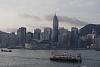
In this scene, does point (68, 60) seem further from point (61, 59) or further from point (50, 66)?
point (50, 66)

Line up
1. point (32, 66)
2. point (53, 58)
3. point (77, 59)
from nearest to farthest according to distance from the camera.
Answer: point (32, 66)
point (77, 59)
point (53, 58)

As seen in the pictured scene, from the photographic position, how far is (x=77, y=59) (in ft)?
425

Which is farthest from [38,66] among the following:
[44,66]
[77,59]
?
[77,59]

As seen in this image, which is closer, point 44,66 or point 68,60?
point 44,66

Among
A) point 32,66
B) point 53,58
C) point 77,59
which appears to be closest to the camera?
point 32,66

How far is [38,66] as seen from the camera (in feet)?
328

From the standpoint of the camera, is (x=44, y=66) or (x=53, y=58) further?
(x=53, y=58)

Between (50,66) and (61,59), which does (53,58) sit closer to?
(61,59)

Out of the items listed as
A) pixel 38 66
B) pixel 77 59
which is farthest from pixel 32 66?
pixel 77 59

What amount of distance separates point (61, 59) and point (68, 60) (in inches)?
181

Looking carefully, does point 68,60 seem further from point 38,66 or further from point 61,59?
point 38,66

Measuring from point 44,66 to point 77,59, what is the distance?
32533 millimetres

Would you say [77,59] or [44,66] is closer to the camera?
[44,66]

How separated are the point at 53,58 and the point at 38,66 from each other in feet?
130
